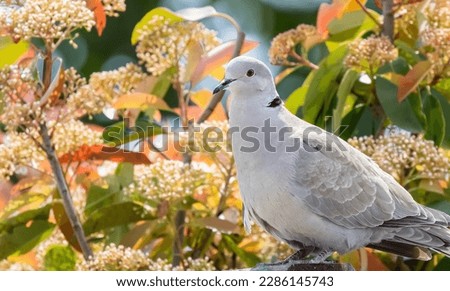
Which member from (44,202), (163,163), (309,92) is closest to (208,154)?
(163,163)

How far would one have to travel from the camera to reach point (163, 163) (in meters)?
1.43

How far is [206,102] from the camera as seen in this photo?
169 centimetres

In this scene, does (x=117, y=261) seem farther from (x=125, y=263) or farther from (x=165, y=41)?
(x=165, y=41)

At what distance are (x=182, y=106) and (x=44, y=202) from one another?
11.8 inches

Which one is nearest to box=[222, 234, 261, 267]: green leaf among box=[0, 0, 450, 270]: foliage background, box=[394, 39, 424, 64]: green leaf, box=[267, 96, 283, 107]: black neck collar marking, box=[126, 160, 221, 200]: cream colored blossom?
box=[0, 0, 450, 270]: foliage background

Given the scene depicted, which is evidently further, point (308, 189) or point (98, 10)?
point (98, 10)

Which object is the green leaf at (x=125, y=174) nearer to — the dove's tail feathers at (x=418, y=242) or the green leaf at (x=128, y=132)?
the green leaf at (x=128, y=132)

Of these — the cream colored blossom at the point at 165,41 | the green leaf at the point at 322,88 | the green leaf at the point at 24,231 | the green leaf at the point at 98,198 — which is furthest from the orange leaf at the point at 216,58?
the green leaf at the point at 24,231

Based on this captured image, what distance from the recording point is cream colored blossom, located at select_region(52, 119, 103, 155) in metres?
1.45

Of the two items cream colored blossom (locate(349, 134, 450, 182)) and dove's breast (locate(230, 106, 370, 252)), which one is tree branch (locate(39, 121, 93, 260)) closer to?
dove's breast (locate(230, 106, 370, 252))

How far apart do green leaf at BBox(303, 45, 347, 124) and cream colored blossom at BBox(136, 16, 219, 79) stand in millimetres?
219

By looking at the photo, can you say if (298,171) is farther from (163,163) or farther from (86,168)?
(86,168)

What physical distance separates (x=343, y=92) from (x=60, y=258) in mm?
568

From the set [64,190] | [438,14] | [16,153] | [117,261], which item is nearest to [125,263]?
[117,261]
